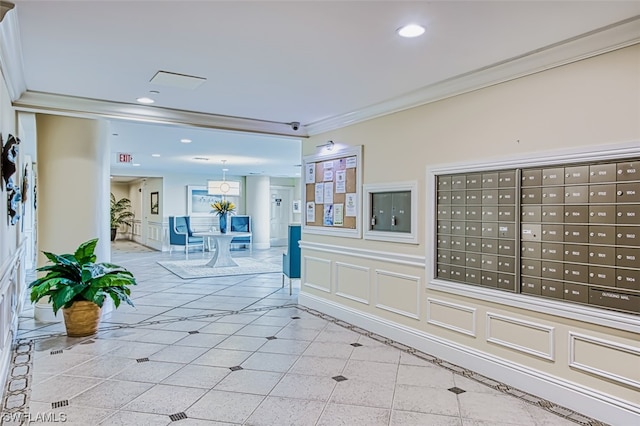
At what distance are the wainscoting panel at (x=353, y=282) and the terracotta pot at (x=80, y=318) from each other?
2.58m

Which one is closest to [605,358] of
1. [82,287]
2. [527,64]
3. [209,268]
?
[527,64]

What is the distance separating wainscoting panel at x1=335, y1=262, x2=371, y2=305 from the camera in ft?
14.8

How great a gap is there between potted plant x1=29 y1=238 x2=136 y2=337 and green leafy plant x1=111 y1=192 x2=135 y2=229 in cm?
1216

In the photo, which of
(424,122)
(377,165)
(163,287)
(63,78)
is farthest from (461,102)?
(163,287)

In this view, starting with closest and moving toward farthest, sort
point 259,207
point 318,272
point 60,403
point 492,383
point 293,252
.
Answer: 1. point 60,403
2. point 492,383
3. point 318,272
4. point 293,252
5. point 259,207

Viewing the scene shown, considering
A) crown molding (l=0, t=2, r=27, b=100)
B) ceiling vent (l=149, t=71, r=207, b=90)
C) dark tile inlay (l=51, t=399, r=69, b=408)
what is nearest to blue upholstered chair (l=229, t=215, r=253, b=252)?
crown molding (l=0, t=2, r=27, b=100)

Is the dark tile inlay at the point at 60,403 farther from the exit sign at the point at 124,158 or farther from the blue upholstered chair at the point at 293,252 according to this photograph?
the exit sign at the point at 124,158

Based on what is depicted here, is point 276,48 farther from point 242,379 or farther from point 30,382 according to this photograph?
point 30,382

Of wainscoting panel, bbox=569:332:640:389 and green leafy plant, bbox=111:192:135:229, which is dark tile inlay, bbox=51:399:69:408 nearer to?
wainscoting panel, bbox=569:332:640:389

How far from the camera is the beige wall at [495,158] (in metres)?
2.48

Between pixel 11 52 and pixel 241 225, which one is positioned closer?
pixel 11 52

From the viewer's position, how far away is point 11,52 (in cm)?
271

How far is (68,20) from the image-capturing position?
2.34 m

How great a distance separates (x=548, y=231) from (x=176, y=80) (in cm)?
306
